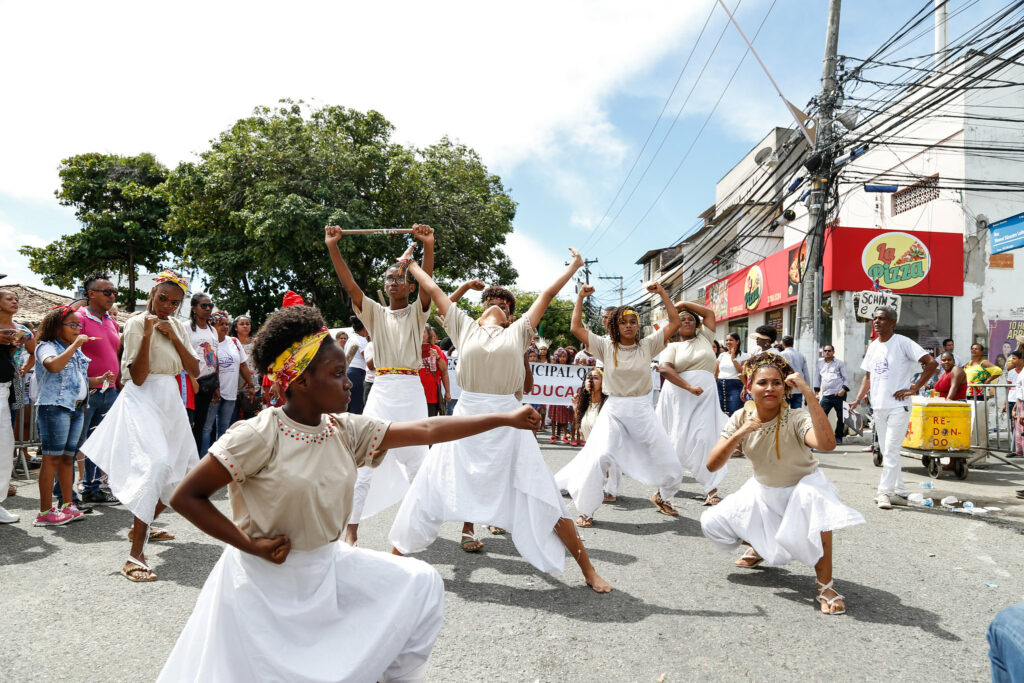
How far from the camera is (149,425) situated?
482 centimetres

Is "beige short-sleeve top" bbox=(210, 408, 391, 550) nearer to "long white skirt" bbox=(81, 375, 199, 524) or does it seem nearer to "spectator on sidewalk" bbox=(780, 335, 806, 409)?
"long white skirt" bbox=(81, 375, 199, 524)

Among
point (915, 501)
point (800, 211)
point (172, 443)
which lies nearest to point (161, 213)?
point (800, 211)

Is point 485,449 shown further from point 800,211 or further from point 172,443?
point 800,211

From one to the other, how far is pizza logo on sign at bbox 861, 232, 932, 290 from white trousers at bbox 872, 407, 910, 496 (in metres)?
13.6

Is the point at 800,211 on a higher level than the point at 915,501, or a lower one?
higher

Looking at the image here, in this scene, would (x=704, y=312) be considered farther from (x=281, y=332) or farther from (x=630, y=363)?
(x=281, y=332)

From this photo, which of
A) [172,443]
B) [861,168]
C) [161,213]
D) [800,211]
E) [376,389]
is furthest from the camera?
[161,213]

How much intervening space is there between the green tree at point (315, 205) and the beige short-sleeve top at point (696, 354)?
52.5 feet

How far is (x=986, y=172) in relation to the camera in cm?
2009

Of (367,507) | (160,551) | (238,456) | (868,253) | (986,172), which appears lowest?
(160,551)

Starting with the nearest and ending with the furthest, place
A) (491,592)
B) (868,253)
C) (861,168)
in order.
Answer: (491,592)
(868,253)
(861,168)

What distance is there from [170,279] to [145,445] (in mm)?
1190

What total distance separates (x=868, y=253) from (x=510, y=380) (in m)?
18.2

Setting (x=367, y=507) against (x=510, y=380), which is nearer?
(x=510, y=380)
